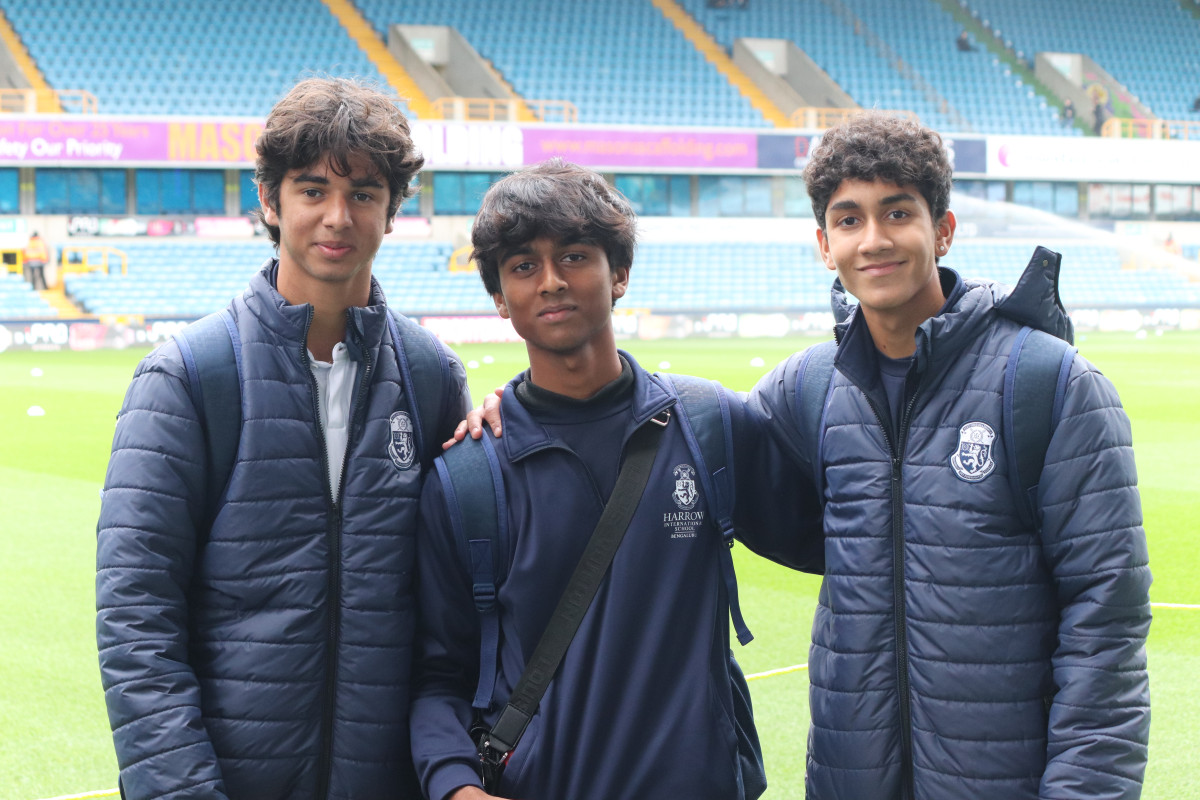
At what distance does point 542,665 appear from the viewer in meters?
2.27

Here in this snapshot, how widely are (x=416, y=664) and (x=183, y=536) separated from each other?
0.55 m

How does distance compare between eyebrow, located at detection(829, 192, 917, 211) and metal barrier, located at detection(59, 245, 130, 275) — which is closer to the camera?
eyebrow, located at detection(829, 192, 917, 211)

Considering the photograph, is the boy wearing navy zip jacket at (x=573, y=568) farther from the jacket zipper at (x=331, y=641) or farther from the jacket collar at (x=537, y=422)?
the jacket zipper at (x=331, y=641)

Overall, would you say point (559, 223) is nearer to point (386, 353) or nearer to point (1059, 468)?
point (386, 353)

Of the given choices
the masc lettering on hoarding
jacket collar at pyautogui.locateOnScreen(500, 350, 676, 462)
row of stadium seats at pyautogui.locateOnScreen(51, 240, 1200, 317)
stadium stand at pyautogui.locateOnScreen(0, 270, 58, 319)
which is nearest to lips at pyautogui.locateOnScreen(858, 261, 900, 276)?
jacket collar at pyautogui.locateOnScreen(500, 350, 676, 462)

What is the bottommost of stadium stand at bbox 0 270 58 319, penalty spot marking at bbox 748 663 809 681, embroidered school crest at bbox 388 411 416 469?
penalty spot marking at bbox 748 663 809 681

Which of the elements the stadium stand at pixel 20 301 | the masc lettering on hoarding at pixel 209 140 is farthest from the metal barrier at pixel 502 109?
the stadium stand at pixel 20 301

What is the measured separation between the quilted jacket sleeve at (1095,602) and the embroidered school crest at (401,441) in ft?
4.26

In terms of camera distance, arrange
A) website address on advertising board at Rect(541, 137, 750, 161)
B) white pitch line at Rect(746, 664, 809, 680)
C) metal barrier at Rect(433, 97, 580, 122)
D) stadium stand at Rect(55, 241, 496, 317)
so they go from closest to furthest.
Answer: white pitch line at Rect(746, 664, 809, 680) → stadium stand at Rect(55, 241, 496, 317) → website address on advertising board at Rect(541, 137, 750, 161) → metal barrier at Rect(433, 97, 580, 122)

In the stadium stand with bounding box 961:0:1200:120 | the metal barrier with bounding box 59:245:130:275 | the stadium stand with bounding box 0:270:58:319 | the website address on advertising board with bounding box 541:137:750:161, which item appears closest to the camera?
the stadium stand with bounding box 0:270:58:319

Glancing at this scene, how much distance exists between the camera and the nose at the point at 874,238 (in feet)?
8.14

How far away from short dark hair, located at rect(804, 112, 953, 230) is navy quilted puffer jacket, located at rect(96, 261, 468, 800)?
1123 mm

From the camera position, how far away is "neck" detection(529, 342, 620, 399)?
2.44 meters

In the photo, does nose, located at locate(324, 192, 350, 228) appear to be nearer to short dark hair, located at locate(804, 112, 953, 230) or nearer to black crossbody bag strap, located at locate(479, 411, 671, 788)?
black crossbody bag strap, located at locate(479, 411, 671, 788)
